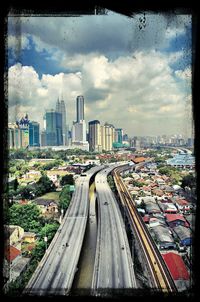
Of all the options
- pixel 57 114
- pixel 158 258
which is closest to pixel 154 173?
pixel 158 258

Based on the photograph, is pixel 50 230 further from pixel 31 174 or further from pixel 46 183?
pixel 31 174

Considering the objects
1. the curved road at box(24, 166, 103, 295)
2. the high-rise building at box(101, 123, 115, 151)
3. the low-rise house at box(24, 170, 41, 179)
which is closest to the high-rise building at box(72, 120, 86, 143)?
the high-rise building at box(101, 123, 115, 151)

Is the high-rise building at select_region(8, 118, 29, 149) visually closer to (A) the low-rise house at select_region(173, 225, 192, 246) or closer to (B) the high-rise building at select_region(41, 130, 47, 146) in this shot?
(B) the high-rise building at select_region(41, 130, 47, 146)

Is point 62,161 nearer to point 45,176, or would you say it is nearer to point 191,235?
point 45,176

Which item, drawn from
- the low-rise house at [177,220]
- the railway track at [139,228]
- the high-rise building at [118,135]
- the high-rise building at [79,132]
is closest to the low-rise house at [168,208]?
the low-rise house at [177,220]

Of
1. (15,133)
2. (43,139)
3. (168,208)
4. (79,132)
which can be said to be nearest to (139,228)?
(168,208)

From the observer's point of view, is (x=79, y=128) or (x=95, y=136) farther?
(x=95, y=136)

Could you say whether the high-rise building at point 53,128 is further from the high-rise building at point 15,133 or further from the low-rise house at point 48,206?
the low-rise house at point 48,206
